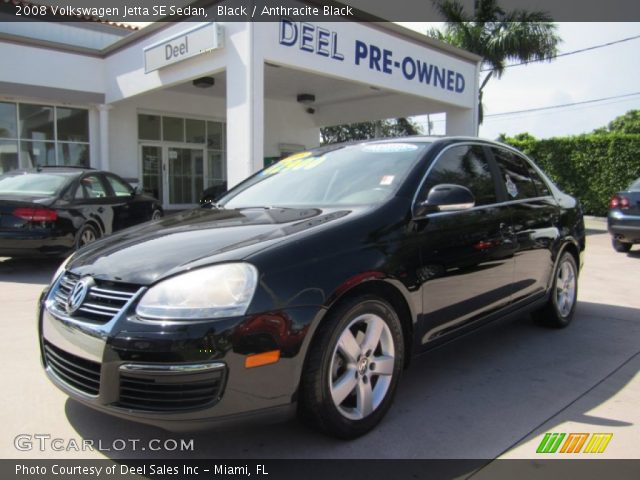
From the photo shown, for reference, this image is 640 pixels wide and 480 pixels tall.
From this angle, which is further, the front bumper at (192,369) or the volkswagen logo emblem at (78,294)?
the volkswagen logo emblem at (78,294)

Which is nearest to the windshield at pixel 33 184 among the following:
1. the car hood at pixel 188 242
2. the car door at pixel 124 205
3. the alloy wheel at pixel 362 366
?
the car door at pixel 124 205

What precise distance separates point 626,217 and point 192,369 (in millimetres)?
9394

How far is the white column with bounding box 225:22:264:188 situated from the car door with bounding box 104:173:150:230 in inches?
68.9

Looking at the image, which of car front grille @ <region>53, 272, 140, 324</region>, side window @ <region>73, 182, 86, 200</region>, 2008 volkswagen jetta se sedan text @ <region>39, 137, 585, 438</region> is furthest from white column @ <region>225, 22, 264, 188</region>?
car front grille @ <region>53, 272, 140, 324</region>

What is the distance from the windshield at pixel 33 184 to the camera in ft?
24.5

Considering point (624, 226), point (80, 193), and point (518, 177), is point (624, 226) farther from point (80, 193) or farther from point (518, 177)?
point (80, 193)

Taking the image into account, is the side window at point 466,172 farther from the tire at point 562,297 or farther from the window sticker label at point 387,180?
the tire at point 562,297

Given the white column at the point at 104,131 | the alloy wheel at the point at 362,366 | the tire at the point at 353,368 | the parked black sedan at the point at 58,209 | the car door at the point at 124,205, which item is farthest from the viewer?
the white column at the point at 104,131

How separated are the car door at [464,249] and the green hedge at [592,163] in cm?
1504

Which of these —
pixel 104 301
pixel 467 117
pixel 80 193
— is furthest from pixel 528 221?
pixel 467 117

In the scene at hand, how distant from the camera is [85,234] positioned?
765 centimetres

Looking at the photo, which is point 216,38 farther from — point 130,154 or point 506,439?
point 506,439

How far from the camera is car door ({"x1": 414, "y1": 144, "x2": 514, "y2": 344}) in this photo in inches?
122

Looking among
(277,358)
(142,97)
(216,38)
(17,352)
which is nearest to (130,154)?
(142,97)
